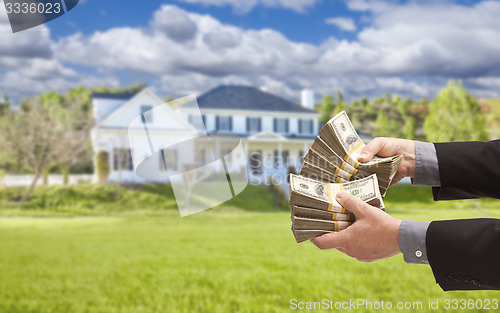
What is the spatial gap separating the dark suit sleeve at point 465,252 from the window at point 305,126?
13478mm

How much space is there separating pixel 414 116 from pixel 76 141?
14.1 metres

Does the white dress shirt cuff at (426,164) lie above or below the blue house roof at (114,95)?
below

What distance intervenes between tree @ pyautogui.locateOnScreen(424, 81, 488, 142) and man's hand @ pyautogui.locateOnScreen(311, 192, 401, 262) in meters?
13.2

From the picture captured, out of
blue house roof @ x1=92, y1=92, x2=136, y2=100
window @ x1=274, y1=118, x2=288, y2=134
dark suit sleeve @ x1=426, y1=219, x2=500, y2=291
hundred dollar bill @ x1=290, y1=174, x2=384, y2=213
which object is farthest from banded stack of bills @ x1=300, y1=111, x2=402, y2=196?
window @ x1=274, y1=118, x2=288, y2=134

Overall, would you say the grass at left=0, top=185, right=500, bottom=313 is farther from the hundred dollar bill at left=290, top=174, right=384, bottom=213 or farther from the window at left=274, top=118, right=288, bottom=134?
the window at left=274, top=118, right=288, bottom=134

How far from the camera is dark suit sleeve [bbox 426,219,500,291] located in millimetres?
1402

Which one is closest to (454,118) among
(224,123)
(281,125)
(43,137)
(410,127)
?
(410,127)

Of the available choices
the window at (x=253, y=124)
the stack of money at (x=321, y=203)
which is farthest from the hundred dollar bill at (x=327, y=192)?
the window at (x=253, y=124)

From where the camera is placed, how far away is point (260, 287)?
530 centimetres

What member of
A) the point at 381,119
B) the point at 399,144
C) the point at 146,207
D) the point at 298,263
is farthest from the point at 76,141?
the point at 399,144

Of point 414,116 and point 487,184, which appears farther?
point 414,116

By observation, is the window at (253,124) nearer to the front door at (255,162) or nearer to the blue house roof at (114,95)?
the front door at (255,162)

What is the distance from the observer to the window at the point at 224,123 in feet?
44.2

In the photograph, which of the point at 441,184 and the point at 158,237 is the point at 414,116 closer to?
the point at 158,237
